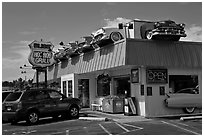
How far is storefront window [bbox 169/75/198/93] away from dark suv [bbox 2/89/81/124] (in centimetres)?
512

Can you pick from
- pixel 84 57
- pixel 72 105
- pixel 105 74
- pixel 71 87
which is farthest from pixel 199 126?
pixel 71 87

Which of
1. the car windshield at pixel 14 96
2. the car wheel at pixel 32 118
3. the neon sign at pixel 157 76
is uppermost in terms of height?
the neon sign at pixel 157 76

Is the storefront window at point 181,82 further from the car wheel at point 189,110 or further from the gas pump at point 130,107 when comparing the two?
the gas pump at point 130,107

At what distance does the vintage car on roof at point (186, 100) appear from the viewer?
14.5 meters

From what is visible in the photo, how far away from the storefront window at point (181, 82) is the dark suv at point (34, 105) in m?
5.12

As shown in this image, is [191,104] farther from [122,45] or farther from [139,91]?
[122,45]

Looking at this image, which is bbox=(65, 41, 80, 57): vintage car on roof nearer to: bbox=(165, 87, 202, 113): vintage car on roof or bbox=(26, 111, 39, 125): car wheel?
bbox=(26, 111, 39, 125): car wheel

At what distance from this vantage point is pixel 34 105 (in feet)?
43.9

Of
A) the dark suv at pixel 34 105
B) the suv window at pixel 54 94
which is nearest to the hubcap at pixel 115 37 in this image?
the dark suv at pixel 34 105

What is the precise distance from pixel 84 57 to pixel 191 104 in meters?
6.93

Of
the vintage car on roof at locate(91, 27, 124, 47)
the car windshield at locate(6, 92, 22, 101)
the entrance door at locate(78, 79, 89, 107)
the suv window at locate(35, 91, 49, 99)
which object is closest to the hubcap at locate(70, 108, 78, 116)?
the suv window at locate(35, 91, 49, 99)

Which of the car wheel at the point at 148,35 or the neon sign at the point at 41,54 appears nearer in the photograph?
the car wheel at the point at 148,35

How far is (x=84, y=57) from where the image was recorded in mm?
18406

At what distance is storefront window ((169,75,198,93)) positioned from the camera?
15.1 metres
